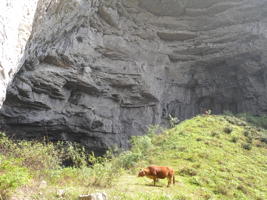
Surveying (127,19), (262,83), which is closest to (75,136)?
(127,19)

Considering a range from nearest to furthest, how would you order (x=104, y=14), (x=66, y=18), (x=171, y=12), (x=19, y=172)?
(x=19, y=172)
(x=66, y=18)
(x=104, y=14)
(x=171, y=12)

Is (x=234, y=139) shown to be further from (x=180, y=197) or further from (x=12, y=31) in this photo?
(x=12, y=31)

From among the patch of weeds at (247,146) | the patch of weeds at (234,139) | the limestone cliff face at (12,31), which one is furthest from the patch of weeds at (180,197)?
the patch of weeds at (234,139)

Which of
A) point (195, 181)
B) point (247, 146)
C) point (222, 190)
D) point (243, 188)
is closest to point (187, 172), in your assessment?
point (195, 181)

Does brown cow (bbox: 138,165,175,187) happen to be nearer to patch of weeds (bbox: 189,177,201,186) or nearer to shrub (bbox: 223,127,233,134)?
patch of weeds (bbox: 189,177,201,186)

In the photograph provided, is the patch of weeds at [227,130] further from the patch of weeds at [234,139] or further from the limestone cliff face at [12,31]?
the limestone cliff face at [12,31]

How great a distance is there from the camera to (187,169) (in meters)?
11.8

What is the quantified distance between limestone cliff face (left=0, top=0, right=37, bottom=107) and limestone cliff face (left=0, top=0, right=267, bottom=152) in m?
1.81

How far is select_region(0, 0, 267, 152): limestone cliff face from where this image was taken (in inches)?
735

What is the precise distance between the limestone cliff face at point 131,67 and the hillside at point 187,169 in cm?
664

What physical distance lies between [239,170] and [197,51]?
17646 millimetres

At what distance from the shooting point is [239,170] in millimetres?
12875

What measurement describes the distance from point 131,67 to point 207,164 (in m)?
13.1

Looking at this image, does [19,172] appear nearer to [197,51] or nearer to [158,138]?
[158,138]
